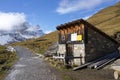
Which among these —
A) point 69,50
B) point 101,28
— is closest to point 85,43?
point 69,50

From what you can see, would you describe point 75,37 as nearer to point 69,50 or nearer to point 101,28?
point 69,50

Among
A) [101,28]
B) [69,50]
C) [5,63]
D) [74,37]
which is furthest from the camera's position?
[101,28]

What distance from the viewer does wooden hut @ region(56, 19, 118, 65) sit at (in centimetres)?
3294

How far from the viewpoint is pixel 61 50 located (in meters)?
39.5

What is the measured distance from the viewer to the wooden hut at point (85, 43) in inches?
1297

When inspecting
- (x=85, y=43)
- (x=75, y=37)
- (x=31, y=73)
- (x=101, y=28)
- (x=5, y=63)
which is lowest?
(x=31, y=73)

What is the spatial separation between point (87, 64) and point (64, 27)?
9874 mm

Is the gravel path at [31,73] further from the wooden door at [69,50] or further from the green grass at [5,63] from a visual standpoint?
the wooden door at [69,50]

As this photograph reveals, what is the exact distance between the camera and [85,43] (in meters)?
33.0

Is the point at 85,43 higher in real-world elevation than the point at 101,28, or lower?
lower

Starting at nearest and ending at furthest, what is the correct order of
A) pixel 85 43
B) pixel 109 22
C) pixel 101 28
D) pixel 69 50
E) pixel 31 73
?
pixel 31 73 → pixel 85 43 → pixel 69 50 → pixel 101 28 → pixel 109 22

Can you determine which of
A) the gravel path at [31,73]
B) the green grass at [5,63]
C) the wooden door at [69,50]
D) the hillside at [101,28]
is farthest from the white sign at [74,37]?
the hillside at [101,28]

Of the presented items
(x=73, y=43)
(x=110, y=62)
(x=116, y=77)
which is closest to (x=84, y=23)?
(x=73, y=43)

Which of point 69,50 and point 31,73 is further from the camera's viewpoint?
point 69,50
